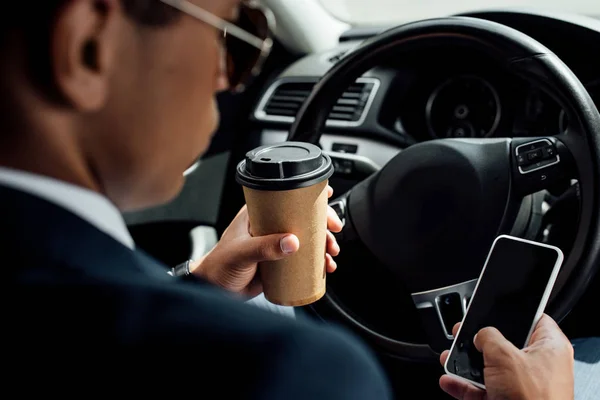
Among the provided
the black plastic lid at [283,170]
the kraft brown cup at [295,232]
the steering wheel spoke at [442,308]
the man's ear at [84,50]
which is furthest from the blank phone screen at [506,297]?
the man's ear at [84,50]

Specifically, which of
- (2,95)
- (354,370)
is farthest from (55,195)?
(354,370)

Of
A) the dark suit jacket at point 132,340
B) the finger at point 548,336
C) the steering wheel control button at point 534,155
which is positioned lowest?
the finger at point 548,336

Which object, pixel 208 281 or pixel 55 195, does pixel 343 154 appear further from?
pixel 55 195

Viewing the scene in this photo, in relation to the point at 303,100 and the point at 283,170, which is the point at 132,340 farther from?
the point at 303,100

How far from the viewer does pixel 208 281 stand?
117 cm

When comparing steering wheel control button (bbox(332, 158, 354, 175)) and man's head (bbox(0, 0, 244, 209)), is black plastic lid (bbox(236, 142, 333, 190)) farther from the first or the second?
steering wheel control button (bbox(332, 158, 354, 175))

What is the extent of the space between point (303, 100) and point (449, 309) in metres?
0.82

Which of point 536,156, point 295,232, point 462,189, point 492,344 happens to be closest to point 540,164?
point 536,156

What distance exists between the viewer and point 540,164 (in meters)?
1.14

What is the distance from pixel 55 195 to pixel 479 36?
0.90 meters

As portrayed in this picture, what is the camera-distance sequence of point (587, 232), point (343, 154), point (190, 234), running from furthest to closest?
point (190, 234)
point (343, 154)
point (587, 232)

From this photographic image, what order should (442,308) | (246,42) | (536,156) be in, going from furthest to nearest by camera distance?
1. (442,308)
2. (536,156)
3. (246,42)

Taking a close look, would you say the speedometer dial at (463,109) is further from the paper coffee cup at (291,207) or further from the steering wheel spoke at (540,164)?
the paper coffee cup at (291,207)

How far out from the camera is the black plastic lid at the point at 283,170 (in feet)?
2.97
